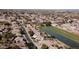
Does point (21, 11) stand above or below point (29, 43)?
above

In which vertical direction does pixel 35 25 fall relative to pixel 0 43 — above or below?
above

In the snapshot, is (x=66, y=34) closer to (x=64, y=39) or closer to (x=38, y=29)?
(x=64, y=39)

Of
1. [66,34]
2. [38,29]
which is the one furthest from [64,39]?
[38,29]

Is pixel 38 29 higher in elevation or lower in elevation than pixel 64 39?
higher
